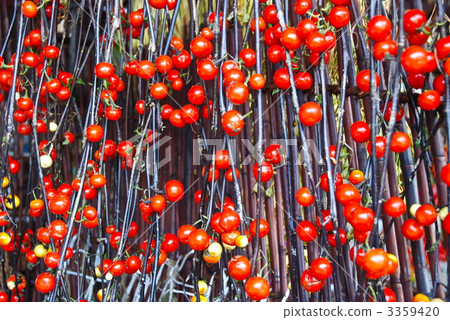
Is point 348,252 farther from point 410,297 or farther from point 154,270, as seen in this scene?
point 154,270

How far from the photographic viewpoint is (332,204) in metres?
0.47

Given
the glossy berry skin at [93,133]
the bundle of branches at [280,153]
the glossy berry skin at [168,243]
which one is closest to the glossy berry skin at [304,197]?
the bundle of branches at [280,153]

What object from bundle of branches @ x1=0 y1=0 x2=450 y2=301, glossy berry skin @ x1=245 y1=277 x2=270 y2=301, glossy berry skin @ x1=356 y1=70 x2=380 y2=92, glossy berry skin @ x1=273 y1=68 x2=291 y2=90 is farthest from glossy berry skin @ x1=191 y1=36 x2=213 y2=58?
glossy berry skin @ x1=245 y1=277 x2=270 y2=301

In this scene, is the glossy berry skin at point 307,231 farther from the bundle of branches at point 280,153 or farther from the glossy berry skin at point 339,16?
the glossy berry skin at point 339,16

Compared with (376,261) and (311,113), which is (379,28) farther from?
(376,261)

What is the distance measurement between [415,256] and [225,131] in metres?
0.31

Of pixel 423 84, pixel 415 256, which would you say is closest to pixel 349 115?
pixel 423 84

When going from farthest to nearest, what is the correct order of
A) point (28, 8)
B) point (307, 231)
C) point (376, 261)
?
point (28, 8) → point (307, 231) → point (376, 261)

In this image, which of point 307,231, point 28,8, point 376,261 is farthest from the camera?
point 28,8

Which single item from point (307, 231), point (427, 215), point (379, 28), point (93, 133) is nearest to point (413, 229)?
point (427, 215)

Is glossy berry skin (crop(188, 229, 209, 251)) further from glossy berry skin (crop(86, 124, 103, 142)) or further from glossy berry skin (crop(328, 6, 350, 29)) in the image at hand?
Answer: glossy berry skin (crop(328, 6, 350, 29))

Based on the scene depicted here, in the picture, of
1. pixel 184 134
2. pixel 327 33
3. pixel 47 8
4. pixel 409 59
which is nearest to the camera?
pixel 409 59

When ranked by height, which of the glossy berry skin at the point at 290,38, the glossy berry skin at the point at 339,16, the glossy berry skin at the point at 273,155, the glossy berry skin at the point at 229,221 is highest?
the glossy berry skin at the point at 339,16

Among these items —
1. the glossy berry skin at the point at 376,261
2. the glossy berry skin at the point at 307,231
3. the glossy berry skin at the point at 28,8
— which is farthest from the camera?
the glossy berry skin at the point at 28,8
